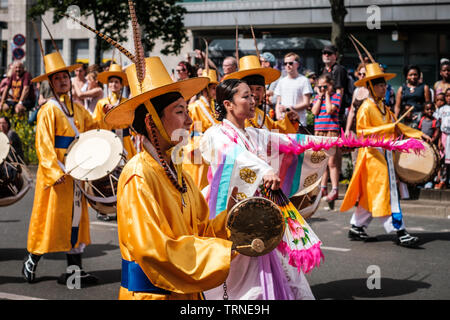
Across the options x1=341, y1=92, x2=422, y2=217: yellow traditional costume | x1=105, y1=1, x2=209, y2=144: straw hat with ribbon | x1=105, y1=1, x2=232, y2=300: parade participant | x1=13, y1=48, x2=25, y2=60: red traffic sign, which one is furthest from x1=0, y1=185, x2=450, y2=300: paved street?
x1=13, y1=48, x2=25, y2=60: red traffic sign

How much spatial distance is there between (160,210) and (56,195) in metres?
3.49

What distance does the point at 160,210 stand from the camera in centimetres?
284

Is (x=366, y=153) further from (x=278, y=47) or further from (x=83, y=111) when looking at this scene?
(x=278, y=47)

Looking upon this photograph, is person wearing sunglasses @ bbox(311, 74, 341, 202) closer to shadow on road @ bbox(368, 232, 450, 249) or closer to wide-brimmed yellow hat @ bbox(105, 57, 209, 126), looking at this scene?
shadow on road @ bbox(368, 232, 450, 249)

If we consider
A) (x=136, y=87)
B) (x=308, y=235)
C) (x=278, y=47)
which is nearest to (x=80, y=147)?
(x=308, y=235)

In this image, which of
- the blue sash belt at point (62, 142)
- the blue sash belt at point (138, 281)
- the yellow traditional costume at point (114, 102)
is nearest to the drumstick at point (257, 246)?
the blue sash belt at point (138, 281)

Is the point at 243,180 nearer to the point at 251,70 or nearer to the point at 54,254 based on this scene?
the point at 251,70

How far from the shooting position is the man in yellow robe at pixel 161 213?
2732 millimetres

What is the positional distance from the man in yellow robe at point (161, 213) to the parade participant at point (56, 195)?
3037 mm

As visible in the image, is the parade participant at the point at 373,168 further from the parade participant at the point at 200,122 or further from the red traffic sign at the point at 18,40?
the red traffic sign at the point at 18,40

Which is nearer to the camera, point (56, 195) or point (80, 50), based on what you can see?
point (56, 195)

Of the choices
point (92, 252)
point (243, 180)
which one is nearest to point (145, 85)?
point (243, 180)

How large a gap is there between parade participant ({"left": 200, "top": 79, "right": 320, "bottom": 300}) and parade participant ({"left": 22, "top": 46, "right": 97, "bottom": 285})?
1952 millimetres

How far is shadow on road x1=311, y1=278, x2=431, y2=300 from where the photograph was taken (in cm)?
561
